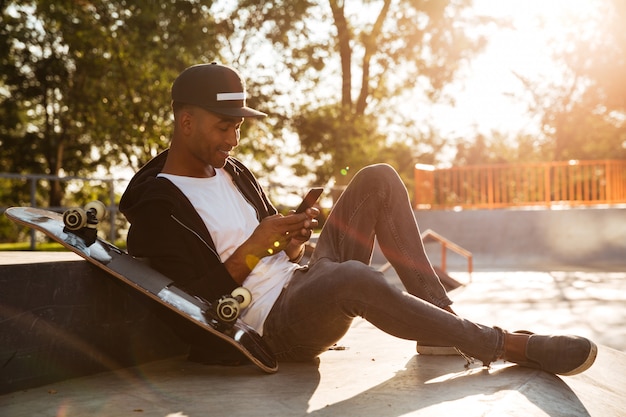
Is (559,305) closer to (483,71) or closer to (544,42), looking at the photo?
(483,71)

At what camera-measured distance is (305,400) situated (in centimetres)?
279

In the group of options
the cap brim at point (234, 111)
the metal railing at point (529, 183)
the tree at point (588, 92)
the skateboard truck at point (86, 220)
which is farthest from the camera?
the tree at point (588, 92)

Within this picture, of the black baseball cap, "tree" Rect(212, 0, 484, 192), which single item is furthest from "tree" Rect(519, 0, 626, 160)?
the black baseball cap

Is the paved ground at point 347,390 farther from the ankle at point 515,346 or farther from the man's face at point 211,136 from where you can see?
the man's face at point 211,136

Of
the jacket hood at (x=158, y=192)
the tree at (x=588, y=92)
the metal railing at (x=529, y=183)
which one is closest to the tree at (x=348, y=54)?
the metal railing at (x=529, y=183)

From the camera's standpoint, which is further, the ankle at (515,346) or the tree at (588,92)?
the tree at (588,92)

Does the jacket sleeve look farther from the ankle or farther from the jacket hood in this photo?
the ankle

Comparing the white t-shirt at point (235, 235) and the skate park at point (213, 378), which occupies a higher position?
the white t-shirt at point (235, 235)

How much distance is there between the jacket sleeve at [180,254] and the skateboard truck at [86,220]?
0.51 feet

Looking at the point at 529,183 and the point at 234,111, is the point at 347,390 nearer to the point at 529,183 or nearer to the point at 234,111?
the point at 234,111

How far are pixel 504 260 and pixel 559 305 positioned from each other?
8.65 meters

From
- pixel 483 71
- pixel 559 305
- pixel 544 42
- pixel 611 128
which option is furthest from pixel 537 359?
pixel 611 128

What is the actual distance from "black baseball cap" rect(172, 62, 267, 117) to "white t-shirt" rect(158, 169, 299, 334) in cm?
35

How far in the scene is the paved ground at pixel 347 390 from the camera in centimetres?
264
